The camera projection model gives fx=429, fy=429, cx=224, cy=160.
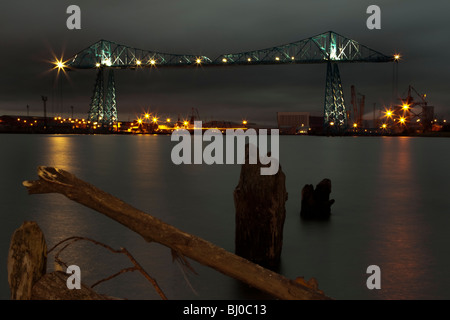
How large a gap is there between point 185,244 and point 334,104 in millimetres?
95767

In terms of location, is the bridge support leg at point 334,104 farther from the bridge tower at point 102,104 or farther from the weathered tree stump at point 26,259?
the weathered tree stump at point 26,259

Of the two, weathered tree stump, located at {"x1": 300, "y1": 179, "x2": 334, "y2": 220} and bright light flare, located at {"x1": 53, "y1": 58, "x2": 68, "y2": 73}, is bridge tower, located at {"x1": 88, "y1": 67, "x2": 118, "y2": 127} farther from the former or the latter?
weathered tree stump, located at {"x1": 300, "y1": 179, "x2": 334, "y2": 220}

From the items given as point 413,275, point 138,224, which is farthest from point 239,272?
point 413,275

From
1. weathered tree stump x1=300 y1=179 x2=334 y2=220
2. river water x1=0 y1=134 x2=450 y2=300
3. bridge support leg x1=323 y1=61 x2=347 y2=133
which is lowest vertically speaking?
river water x1=0 y1=134 x2=450 y2=300

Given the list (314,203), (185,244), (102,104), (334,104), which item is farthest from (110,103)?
(185,244)

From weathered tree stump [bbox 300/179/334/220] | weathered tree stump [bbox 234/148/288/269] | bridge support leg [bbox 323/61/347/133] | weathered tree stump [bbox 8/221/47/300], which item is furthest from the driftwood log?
bridge support leg [bbox 323/61/347/133]

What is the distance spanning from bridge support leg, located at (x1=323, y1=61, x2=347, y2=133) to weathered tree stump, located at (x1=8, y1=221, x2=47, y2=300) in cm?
9513

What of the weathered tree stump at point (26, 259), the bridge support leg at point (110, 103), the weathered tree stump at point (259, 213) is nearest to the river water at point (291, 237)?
the weathered tree stump at point (259, 213)

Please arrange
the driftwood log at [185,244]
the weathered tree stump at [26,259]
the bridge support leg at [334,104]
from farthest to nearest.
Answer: the bridge support leg at [334,104], the weathered tree stump at [26,259], the driftwood log at [185,244]

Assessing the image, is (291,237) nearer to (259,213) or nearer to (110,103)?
(259,213)

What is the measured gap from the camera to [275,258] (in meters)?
6.11

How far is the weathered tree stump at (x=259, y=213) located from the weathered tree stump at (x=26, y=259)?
3.42 metres

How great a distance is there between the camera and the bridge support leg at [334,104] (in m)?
93.8

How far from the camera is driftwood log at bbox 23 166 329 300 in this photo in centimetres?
227
